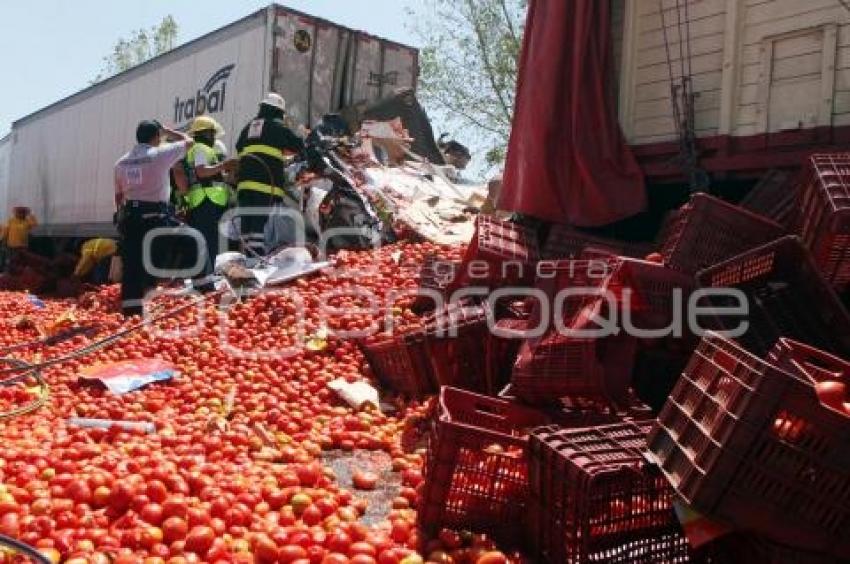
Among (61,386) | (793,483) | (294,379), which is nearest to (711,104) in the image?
(294,379)

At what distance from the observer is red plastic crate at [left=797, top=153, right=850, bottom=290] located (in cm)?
414

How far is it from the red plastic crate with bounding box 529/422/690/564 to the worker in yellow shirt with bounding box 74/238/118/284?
40.3 feet

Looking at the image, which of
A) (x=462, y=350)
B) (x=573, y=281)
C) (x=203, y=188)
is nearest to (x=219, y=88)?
(x=203, y=188)

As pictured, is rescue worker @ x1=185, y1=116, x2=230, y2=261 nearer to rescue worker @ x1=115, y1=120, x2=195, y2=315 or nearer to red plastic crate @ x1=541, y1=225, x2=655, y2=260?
rescue worker @ x1=115, y1=120, x2=195, y2=315

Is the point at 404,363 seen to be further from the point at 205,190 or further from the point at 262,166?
the point at 205,190

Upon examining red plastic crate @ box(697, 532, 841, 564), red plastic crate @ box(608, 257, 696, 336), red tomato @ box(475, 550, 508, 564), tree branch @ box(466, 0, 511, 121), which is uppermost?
tree branch @ box(466, 0, 511, 121)

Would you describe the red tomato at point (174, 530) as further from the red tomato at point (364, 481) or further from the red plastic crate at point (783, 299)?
the red plastic crate at point (783, 299)

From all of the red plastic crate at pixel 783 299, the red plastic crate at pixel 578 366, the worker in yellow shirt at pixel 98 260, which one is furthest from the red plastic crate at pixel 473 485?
the worker in yellow shirt at pixel 98 260

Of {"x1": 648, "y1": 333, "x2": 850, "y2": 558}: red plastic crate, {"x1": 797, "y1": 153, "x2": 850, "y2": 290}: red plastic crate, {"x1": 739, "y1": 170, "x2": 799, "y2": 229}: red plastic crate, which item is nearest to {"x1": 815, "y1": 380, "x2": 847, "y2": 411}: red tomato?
{"x1": 648, "y1": 333, "x2": 850, "y2": 558}: red plastic crate

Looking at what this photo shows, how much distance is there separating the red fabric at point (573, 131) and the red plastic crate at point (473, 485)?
4.40 m

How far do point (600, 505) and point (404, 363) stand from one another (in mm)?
2872

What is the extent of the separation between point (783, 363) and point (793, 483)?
39 cm

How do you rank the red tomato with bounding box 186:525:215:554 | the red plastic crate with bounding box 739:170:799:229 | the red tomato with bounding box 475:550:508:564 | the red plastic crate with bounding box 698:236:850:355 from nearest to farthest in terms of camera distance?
the red tomato with bounding box 475:550:508:564
the red tomato with bounding box 186:525:215:554
the red plastic crate with bounding box 698:236:850:355
the red plastic crate with bounding box 739:170:799:229

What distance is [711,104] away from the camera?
732 cm
